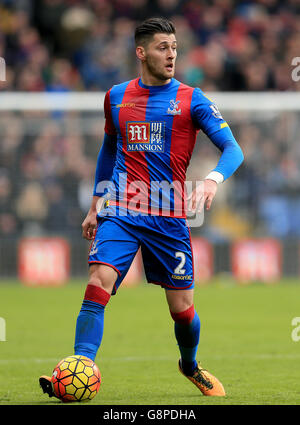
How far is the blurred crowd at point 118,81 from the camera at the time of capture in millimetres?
16438

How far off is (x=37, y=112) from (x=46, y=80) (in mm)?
1938

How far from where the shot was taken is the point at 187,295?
6.14 m

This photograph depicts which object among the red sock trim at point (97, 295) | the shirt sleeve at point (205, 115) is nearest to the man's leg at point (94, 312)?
the red sock trim at point (97, 295)

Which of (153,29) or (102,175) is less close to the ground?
(153,29)

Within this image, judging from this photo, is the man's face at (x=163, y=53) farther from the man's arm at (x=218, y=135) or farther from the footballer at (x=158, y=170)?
the man's arm at (x=218, y=135)

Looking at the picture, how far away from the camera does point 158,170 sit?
20.0 ft

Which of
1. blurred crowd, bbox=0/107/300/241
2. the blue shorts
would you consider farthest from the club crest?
blurred crowd, bbox=0/107/300/241

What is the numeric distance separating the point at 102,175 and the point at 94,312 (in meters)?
1.20

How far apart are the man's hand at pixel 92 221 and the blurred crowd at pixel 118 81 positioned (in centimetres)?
959

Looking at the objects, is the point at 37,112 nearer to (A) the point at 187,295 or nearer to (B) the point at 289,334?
(B) the point at 289,334

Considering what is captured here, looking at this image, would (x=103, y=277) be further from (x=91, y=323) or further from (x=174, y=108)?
(x=174, y=108)
